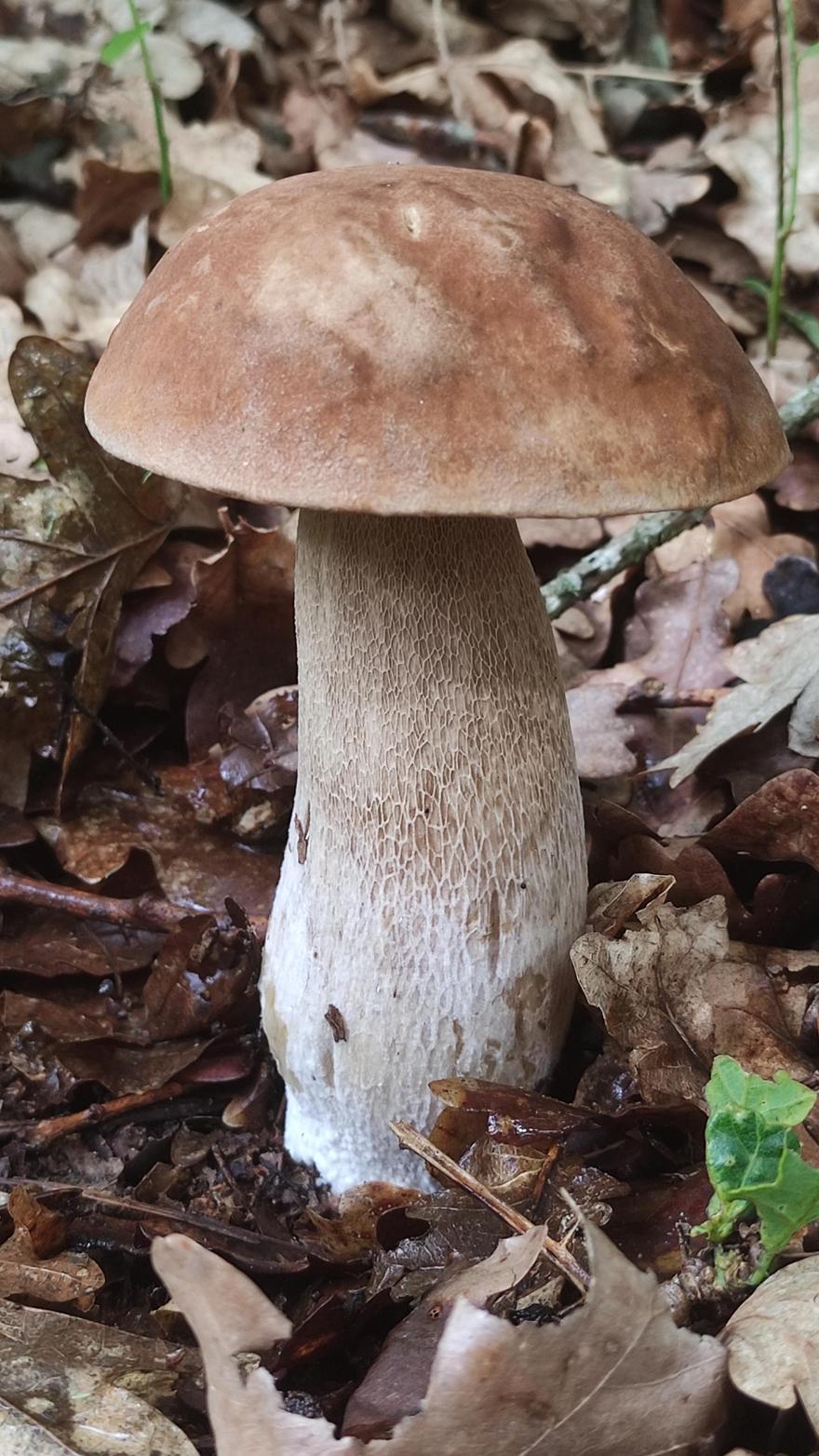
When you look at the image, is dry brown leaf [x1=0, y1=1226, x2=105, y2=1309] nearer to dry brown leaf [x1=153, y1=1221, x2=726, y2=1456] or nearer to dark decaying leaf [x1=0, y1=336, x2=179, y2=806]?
dry brown leaf [x1=153, y1=1221, x2=726, y2=1456]

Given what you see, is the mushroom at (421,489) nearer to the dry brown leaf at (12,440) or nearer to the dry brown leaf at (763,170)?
the dry brown leaf at (12,440)

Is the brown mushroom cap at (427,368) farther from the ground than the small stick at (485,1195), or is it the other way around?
the brown mushroom cap at (427,368)

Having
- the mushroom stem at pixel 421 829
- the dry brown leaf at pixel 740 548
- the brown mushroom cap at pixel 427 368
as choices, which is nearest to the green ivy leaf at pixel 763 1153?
the mushroom stem at pixel 421 829

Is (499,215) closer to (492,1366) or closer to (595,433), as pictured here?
(595,433)

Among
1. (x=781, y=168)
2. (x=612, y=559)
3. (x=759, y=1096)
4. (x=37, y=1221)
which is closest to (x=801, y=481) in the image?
(x=781, y=168)

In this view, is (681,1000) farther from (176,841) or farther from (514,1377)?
(176,841)

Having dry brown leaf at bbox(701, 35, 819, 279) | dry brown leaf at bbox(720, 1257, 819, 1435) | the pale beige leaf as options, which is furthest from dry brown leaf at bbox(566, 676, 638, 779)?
dry brown leaf at bbox(701, 35, 819, 279)
